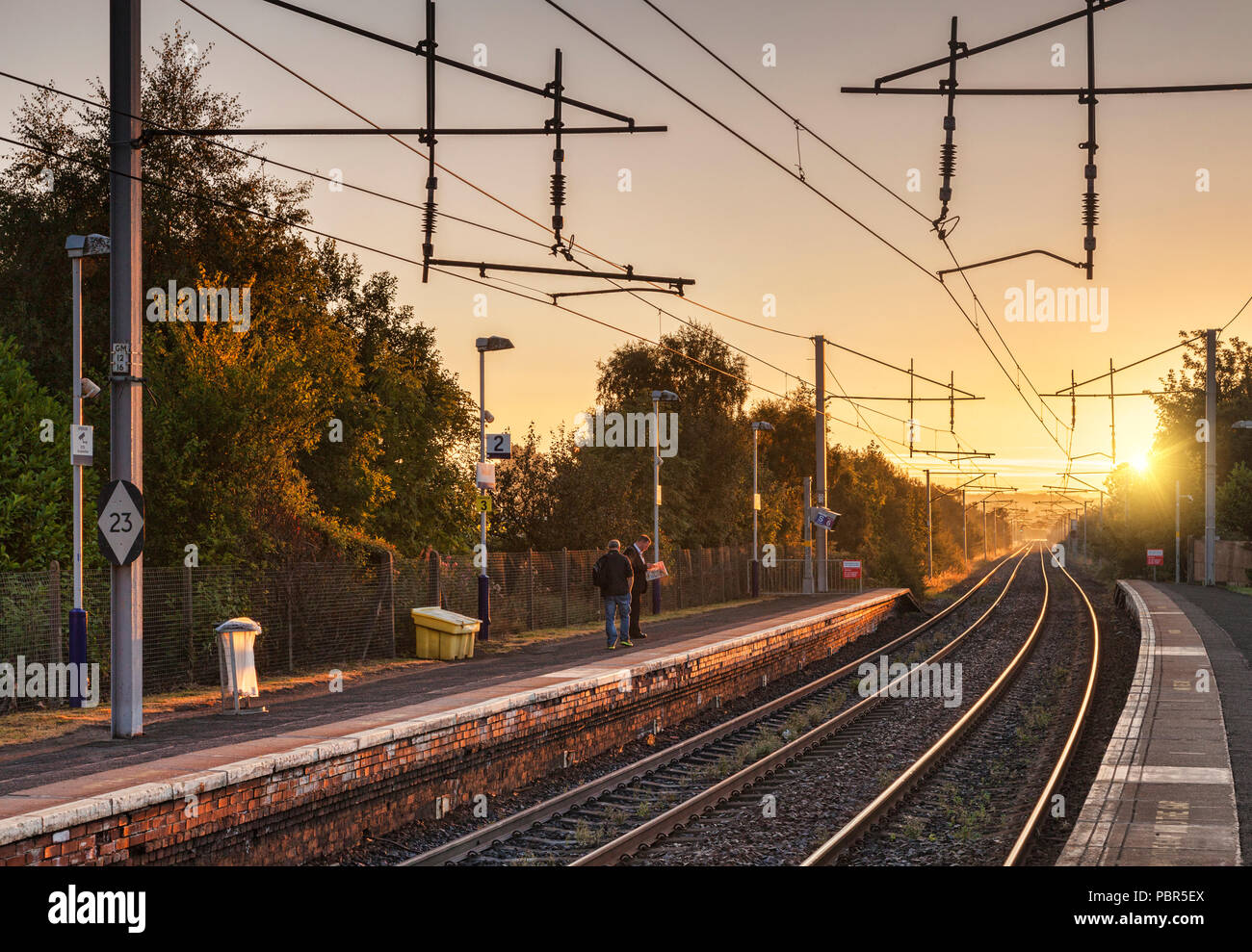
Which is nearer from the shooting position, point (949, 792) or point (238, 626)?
point (949, 792)

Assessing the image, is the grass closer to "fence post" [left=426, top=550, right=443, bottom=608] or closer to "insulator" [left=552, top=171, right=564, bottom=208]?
"fence post" [left=426, top=550, right=443, bottom=608]

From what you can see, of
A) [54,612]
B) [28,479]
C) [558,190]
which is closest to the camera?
[558,190]

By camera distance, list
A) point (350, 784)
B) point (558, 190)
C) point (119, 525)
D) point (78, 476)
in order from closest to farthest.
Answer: point (350, 784), point (119, 525), point (558, 190), point (78, 476)

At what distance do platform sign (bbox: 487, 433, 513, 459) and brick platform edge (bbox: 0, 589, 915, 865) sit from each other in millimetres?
7594

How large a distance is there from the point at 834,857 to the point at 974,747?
7.21 meters

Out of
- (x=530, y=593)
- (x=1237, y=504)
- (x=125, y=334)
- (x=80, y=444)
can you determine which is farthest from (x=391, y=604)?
(x=1237, y=504)

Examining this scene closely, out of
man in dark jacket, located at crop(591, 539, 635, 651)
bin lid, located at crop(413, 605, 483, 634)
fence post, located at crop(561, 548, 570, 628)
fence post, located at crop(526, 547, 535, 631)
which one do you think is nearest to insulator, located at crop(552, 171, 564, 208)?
man in dark jacket, located at crop(591, 539, 635, 651)

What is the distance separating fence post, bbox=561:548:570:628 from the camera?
105 feet

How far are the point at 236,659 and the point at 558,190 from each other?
7.41m

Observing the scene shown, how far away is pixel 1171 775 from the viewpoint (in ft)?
40.1

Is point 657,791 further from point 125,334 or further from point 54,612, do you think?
point 54,612

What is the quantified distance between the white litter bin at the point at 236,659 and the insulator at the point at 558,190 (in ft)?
22.2
